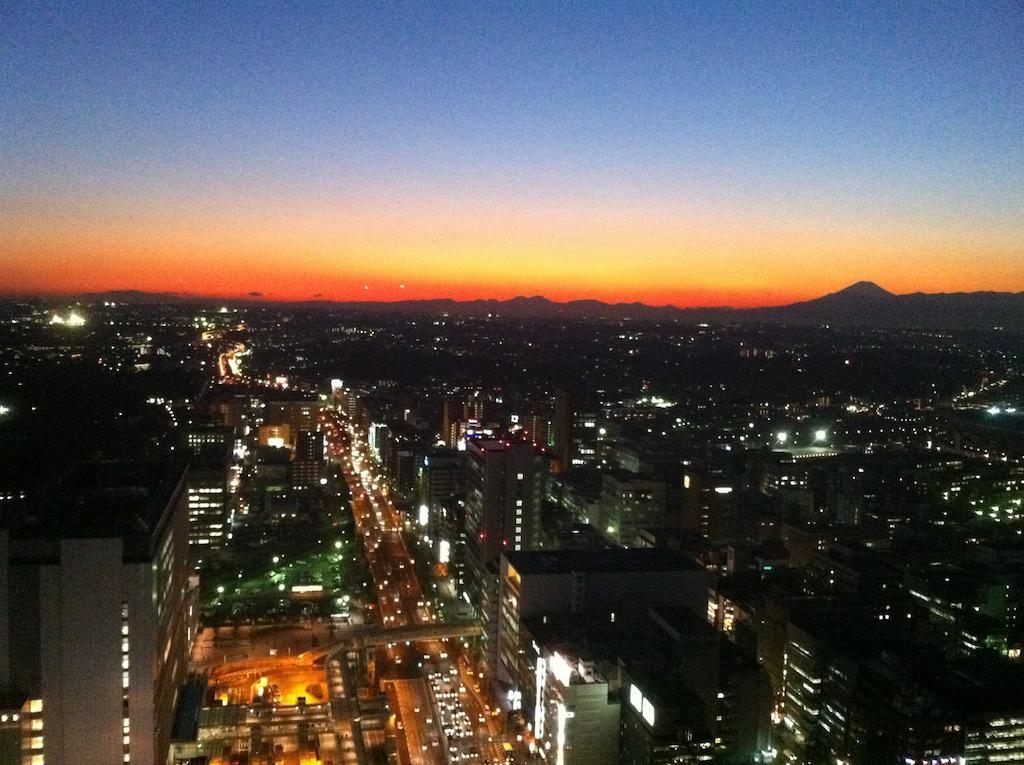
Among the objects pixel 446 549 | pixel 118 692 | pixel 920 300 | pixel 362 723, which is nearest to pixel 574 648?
pixel 362 723

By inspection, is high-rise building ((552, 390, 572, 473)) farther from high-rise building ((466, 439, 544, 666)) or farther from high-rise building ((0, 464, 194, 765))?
high-rise building ((0, 464, 194, 765))

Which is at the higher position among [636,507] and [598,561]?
[598,561]

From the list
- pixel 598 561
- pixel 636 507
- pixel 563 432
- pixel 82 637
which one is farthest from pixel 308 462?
pixel 82 637

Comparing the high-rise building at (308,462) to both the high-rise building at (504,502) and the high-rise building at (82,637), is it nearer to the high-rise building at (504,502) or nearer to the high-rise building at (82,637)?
the high-rise building at (504,502)

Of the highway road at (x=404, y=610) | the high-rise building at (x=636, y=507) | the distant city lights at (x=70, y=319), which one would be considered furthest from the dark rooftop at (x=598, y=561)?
the distant city lights at (x=70, y=319)

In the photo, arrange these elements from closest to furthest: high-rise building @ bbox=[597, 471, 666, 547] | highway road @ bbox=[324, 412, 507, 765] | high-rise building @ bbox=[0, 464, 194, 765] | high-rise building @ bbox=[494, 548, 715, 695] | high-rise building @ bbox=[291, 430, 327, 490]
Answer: high-rise building @ bbox=[0, 464, 194, 765]
highway road @ bbox=[324, 412, 507, 765]
high-rise building @ bbox=[494, 548, 715, 695]
high-rise building @ bbox=[597, 471, 666, 547]
high-rise building @ bbox=[291, 430, 327, 490]

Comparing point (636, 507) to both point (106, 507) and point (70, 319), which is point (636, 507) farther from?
point (70, 319)

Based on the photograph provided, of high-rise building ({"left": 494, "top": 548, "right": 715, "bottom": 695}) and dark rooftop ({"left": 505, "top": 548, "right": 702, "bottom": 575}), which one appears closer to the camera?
high-rise building ({"left": 494, "top": 548, "right": 715, "bottom": 695})

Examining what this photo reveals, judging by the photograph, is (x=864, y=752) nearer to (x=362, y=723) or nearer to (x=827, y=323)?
(x=362, y=723)

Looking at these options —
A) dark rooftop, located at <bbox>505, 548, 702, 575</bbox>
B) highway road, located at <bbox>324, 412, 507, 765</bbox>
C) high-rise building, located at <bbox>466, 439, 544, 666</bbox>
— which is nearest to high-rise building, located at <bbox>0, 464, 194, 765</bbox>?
highway road, located at <bbox>324, 412, 507, 765</bbox>
